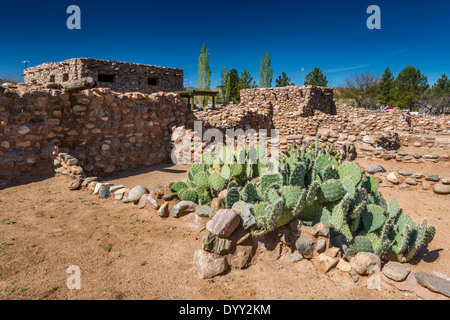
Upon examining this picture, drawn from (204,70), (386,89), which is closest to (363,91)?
(386,89)

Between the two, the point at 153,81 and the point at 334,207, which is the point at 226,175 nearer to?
the point at 334,207

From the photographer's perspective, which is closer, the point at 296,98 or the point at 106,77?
the point at 106,77

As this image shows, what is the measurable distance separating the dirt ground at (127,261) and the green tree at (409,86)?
3507cm

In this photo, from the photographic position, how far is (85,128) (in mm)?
6426

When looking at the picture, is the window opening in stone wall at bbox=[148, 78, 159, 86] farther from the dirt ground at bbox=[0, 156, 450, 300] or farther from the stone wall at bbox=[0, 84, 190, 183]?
the dirt ground at bbox=[0, 156, 450, 300]

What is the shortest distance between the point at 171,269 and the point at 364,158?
308 inches

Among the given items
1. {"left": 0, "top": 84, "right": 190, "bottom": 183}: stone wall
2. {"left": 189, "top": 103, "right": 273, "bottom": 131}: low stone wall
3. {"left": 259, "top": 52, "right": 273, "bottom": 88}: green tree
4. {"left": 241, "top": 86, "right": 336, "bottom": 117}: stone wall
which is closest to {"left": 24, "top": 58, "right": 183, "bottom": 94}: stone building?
{"left": 241, "top": 86, "right": 336, "bottom": 117}: stone wall

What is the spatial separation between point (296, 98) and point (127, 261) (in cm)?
1962

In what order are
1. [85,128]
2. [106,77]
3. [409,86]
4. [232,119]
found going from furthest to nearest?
[409,86] → [106,77] → [232,119] → [85,128]

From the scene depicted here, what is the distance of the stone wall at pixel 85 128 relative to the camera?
5312 mm

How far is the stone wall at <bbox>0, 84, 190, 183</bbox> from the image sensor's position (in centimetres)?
531

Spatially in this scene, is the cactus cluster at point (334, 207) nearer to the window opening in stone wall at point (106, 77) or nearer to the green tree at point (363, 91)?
the window opening in stone wall at point (106, 77)

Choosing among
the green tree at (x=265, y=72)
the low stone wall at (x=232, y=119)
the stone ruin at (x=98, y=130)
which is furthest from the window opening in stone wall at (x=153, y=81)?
the green tree at (x=265, y=72)
